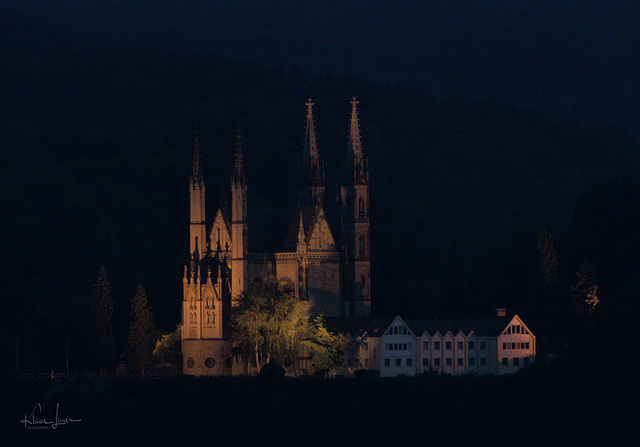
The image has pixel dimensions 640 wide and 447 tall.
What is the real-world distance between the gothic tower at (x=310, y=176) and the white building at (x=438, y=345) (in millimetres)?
8430

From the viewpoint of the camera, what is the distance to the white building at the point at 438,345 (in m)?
111

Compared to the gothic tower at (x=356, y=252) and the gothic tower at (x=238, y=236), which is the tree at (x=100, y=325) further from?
the gothic tower at (x=356, y=252)

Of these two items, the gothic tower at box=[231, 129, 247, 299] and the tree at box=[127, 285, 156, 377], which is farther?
the tree at box=[127, 285, 156, 377]

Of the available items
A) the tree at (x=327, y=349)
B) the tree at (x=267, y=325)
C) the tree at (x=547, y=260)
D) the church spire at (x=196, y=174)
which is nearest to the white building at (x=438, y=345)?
the tree at (x=327, y=349)

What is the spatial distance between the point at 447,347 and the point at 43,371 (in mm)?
25900

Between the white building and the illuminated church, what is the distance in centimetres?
327

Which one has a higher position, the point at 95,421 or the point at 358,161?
the point at 358,161

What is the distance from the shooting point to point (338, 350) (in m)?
111

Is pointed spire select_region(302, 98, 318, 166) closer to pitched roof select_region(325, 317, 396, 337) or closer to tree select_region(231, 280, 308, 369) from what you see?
tree select_region(231, 280, 308, 369)

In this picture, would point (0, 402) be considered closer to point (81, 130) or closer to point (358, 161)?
point (358, 161)

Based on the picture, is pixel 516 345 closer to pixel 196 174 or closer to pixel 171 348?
pixel 171 348

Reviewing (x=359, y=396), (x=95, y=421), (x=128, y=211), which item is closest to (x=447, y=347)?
(x=359, y=396)

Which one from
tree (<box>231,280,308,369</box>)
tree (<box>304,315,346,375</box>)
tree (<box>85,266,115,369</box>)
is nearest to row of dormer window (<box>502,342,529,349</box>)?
tree (<box>304,315,346,375</box>)

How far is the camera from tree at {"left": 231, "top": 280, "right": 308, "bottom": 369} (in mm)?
110562
